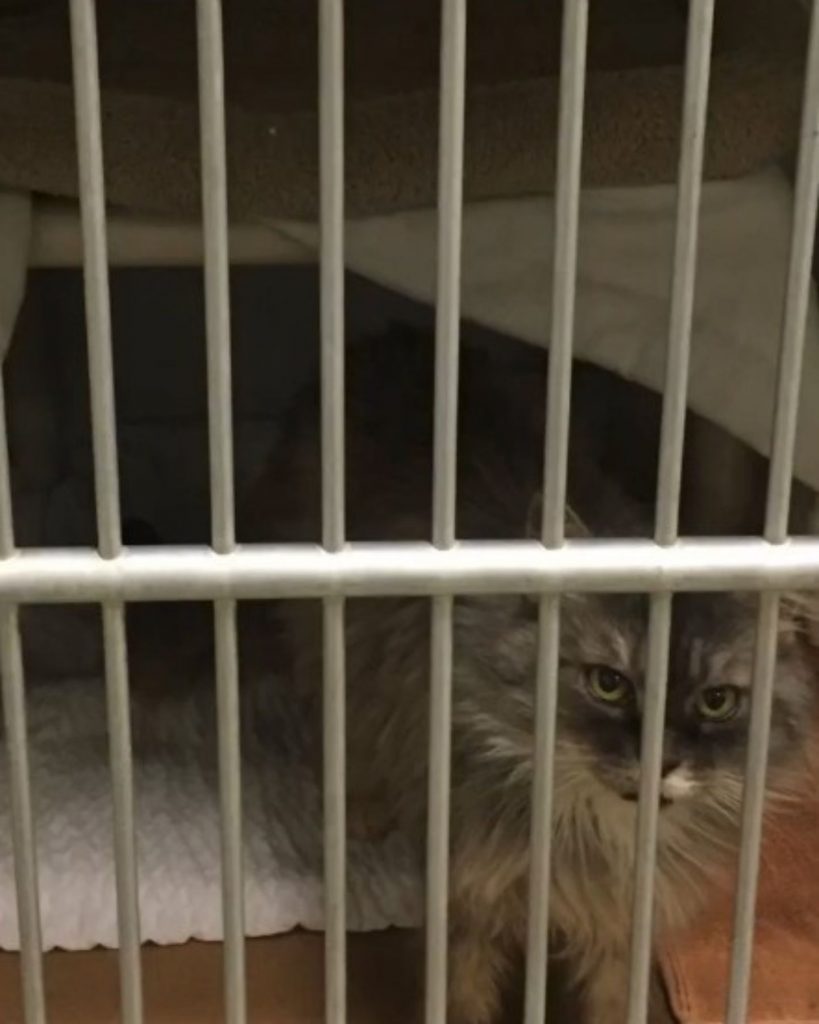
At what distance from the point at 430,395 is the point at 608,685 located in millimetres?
380

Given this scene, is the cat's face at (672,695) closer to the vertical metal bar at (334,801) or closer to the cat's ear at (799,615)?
the cat's ear at (799,615)

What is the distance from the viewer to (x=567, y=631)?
1.16 m

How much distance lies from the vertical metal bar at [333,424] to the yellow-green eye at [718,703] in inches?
13.0

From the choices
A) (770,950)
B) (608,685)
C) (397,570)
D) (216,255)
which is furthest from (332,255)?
(770,950)

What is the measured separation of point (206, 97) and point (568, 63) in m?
0.18

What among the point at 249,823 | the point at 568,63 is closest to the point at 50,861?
the point at 249,823

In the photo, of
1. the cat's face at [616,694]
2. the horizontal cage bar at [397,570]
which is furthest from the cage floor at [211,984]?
the horizontal cage bar at [397,570]

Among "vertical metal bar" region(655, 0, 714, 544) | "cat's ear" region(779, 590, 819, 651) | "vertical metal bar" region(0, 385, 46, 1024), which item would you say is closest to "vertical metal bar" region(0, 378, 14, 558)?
"vertical metal bar" region(0, 385, 46, 1024)

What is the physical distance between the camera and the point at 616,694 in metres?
1.14

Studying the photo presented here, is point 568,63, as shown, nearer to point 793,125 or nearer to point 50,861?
point 793,125

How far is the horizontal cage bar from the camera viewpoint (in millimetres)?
888

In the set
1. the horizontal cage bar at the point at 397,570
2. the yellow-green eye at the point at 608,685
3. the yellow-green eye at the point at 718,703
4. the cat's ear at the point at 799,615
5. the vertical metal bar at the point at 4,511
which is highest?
the vertical metal bar at the point at 4,511

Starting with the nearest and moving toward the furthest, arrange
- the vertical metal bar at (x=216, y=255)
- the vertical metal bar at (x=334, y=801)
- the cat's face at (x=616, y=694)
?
the vertical metal bar at (x=216, y=255) < the vertical metal bar at (x=334, y=801) < the cat's face at (x=616, y=694)

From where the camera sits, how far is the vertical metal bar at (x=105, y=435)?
80cm
